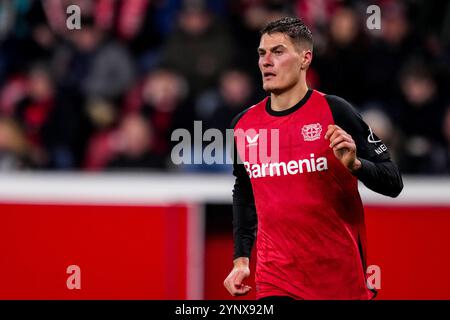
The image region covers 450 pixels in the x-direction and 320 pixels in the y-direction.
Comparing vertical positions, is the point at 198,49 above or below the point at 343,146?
above

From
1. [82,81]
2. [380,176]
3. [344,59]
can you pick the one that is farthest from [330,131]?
[82,81]

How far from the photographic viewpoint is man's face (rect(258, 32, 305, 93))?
166 inches

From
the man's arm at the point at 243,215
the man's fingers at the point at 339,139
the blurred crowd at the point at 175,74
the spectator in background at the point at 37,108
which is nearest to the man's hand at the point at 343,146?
the man's fingers at the point at 339,139

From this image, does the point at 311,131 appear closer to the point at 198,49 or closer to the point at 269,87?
the point at 269,87

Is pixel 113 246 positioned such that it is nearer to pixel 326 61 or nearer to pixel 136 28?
pixel 326 61

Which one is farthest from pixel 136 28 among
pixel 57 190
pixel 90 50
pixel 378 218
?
pixel 378 218

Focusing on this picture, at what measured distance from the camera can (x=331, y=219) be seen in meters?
4.17

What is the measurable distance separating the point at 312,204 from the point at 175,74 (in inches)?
194

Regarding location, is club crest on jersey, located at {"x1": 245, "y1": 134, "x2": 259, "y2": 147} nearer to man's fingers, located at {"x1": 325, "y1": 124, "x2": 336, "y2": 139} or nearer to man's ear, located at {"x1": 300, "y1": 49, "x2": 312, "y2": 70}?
man's ear, located at {"x1": 300, "y1": 49, "x2": 312, "y2": 70}

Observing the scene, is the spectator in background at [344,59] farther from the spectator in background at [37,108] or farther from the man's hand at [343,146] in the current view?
the man's hand at [343,146]

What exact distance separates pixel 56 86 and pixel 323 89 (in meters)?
2.70

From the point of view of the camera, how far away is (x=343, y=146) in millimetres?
3744

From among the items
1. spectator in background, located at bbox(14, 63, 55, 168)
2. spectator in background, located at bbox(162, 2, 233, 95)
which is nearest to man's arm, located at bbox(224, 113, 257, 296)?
spectator in background, located at bbox(162, 2, 233, 95)

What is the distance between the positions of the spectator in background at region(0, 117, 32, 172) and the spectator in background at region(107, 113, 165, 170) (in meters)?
0.85
